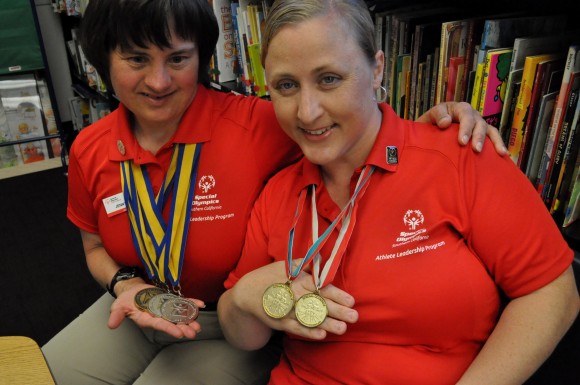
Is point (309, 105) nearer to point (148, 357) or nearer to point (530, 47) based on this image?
point (530, 47)

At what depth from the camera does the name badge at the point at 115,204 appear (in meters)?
1.35

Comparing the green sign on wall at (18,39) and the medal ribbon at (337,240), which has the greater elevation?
the green sign on wall at (18,39)

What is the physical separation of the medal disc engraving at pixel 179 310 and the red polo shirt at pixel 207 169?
116 mm

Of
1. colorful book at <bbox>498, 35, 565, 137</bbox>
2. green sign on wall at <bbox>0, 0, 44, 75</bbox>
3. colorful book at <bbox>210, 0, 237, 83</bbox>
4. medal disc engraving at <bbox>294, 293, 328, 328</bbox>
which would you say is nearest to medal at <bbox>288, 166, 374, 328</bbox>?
medal disc engraving at <bbox>294, 293, 328, 328</bbox>

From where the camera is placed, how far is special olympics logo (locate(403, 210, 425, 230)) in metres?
1.04

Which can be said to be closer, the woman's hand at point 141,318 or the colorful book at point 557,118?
the colorful book at point 557,118

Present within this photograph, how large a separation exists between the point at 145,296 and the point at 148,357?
0.26 meters

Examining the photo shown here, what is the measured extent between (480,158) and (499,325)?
34 centimetres

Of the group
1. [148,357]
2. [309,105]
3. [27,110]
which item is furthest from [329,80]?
[27,110]

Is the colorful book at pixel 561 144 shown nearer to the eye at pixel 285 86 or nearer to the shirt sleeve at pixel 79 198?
the eye at pixel 285 86

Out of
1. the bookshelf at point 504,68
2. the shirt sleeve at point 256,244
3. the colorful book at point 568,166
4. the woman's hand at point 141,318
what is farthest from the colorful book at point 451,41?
the woman's hand at point 141,318

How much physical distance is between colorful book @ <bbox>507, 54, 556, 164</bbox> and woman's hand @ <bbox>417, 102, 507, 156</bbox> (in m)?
0.13

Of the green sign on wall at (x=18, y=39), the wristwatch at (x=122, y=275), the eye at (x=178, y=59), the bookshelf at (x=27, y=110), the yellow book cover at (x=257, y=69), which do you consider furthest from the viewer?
the bookshelf at (x=27, y=110)

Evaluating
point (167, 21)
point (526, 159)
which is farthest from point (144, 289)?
point (526, 159)
